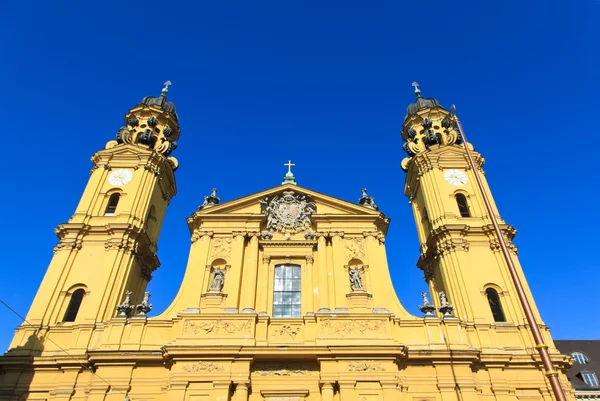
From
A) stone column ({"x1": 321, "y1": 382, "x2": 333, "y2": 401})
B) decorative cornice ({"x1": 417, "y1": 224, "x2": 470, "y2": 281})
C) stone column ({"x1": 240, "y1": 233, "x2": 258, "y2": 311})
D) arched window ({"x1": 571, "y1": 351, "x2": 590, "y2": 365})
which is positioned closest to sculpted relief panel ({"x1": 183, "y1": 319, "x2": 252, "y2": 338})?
stone column ({"x1": 240, "y1": 233, "x2": 258, "y2": 311})

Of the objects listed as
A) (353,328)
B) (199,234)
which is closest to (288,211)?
A: (199,234)

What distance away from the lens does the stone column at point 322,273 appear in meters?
16.8

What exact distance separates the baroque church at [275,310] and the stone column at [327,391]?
0.11 feet

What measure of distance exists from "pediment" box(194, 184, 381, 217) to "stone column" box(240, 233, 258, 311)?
1.65m

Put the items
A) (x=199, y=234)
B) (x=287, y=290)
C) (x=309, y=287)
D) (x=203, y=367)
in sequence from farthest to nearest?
(x=199, y=234) → (x=287, y=290) → (x=309, y=287) → (x=203, y=367)

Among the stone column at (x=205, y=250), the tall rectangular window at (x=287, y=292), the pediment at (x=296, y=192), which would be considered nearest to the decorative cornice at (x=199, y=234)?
the stone column at (x=205, y=250)

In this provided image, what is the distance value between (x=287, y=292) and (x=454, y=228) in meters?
8.20

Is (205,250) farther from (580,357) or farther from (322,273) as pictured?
(580,357)

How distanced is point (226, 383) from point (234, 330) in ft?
6.01

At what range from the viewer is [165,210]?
2478 cm

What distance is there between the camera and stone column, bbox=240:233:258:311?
54.4 ft

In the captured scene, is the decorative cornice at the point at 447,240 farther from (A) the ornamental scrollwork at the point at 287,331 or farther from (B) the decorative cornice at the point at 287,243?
(A) the ornamental scrollwork at the point at 287,331

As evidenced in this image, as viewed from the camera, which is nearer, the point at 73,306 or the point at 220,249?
the point at 73,306

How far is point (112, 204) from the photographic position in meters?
21.6
